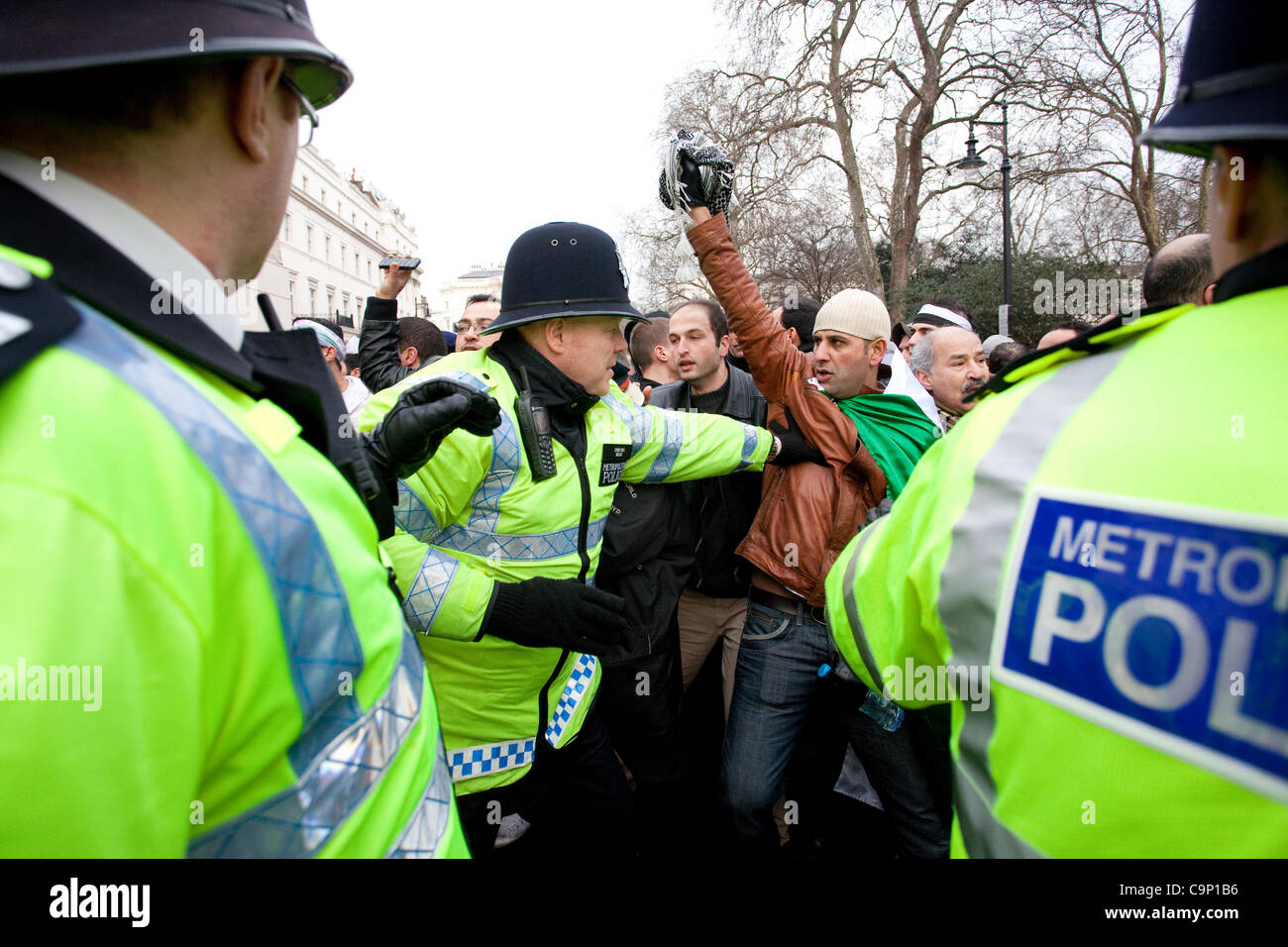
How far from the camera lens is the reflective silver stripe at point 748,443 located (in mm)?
2754

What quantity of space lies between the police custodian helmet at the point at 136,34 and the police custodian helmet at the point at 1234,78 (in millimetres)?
1067

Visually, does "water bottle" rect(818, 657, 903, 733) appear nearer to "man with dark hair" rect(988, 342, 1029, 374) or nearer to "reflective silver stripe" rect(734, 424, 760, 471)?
"reflective silver stripe" rect(734, 424, 760, 471)

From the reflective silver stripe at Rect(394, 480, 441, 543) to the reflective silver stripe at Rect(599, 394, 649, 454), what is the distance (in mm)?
764

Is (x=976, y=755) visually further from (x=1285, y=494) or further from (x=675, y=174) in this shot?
(x=675, y=174)

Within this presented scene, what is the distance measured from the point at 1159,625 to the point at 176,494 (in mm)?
1061

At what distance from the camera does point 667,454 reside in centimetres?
270

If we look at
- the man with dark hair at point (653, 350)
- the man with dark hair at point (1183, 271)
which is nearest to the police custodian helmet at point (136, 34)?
the man with dark hair at point (1183, 271)

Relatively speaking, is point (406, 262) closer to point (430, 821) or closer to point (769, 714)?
point (769, 714)

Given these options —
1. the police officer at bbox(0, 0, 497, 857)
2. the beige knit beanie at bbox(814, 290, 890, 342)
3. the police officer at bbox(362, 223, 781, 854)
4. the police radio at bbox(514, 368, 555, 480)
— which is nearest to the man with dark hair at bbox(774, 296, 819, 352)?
the beige knit beanie at bbox(814, 290, 890, 342)

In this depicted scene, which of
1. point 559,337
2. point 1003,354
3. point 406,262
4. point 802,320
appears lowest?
point 559,337

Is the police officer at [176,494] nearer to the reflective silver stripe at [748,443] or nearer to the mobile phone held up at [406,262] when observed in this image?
the reflective silver stripe at [748,443]

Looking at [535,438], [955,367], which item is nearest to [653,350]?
[955,367]

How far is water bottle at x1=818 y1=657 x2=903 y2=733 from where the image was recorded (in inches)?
108
